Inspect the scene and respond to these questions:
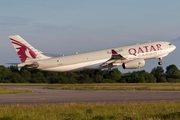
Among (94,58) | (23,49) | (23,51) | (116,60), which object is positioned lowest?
(116,60)

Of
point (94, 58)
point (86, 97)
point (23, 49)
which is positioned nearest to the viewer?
point (86, 97)

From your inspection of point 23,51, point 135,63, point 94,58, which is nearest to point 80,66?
point 94,58

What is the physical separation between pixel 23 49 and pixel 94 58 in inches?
526

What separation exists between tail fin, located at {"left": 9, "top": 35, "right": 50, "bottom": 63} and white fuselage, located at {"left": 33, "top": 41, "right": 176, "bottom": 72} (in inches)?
66.8

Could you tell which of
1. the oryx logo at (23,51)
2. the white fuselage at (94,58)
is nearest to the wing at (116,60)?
the white fuselage at (94,58)

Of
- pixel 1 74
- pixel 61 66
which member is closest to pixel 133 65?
pixel 61 66

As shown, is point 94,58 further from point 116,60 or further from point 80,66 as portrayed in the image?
point 116,60

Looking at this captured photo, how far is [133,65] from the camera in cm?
5006

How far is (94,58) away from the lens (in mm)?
51031

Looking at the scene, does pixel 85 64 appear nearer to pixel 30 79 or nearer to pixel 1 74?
pixel 30 79

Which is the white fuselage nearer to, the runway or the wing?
the wing

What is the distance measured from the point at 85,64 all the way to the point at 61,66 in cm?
460

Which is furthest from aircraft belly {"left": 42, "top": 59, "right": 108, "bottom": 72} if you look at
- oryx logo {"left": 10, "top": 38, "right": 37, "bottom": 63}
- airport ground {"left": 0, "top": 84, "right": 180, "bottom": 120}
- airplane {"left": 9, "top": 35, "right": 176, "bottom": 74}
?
airport ground {"left": 0, "top": 84, "right": 180, "bottom": 120}

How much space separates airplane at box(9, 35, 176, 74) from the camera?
159 feet
